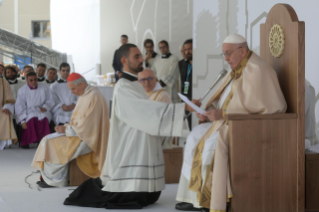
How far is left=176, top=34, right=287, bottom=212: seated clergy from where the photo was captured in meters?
3.30

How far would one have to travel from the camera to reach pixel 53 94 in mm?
9406

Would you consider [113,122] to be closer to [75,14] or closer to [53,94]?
[53,94]

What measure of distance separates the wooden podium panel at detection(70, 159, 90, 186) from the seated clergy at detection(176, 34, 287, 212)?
201cm

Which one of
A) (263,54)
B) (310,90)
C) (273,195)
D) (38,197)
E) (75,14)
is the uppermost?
(75,14)

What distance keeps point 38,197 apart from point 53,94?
15.8 ft

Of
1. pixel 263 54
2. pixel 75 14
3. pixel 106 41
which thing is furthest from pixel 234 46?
pixel 75 14

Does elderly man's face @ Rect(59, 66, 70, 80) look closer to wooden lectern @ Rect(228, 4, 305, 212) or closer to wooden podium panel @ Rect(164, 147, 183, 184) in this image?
wooden podium panel @ Rect(164, 147, 183, 184)

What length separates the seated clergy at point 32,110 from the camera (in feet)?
29.8

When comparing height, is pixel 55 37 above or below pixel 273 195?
above

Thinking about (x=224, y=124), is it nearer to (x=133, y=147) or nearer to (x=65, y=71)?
(x=133, y=147)

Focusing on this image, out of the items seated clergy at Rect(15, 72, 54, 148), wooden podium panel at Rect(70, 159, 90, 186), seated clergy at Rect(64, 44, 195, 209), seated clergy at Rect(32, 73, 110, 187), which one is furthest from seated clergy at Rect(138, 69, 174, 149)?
seated clergy at Rect(15, 72, 54, 148)

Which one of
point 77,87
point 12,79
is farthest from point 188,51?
point 12,79

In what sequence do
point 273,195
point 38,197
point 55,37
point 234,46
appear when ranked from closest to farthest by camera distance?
point 273,195, point 234,46, point 38,197, point 55,37

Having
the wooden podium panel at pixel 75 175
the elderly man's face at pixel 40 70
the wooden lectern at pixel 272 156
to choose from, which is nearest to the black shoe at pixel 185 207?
the wooden lectern at pixel 272 156
